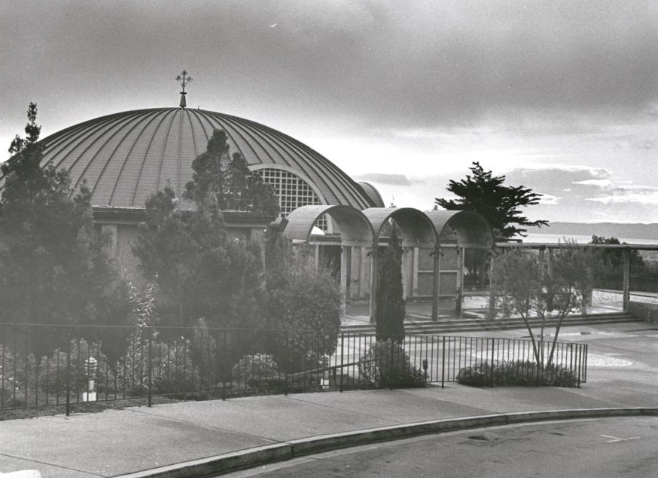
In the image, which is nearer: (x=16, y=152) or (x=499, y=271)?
(x=16, y=152)

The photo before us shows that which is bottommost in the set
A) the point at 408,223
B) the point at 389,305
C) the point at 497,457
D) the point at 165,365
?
the point at 497,457

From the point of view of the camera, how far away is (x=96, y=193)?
149 ft

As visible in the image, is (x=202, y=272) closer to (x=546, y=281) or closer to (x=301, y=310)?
(x=301, y=310)

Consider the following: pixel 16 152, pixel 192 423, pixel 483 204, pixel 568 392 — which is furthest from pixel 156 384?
pixel 483 204

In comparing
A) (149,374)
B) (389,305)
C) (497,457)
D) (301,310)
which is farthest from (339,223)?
(497,457)

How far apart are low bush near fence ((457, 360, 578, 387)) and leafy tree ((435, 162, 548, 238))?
50.7 m

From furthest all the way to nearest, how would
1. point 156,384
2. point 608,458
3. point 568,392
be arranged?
point 568,392 < point 156,384 < point 608,458

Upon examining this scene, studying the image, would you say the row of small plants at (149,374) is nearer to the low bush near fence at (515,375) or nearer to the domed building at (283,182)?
the low bush near fence at (515,375)

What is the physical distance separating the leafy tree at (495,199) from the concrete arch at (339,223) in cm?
3251

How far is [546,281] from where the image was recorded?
23.4 m

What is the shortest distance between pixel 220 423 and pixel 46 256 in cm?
690

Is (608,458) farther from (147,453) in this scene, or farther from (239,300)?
(239,300)

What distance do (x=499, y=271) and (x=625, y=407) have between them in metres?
8.55

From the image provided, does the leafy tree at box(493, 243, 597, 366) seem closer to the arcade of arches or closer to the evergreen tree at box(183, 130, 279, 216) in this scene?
the evergreen tree at box(183, 130, 279, 216)
